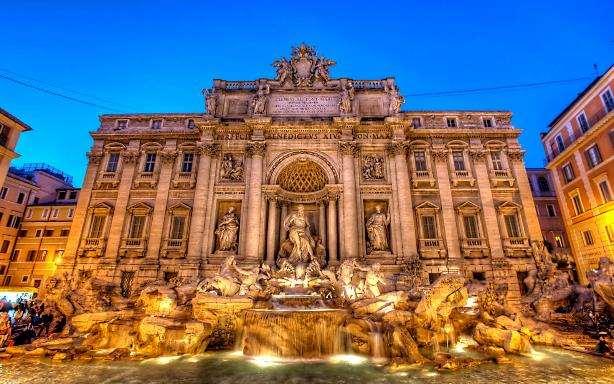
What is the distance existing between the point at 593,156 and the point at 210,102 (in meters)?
29.2

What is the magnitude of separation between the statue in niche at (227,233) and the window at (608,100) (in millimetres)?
27246

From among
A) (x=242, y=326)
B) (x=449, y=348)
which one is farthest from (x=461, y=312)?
(x=242, y=326)

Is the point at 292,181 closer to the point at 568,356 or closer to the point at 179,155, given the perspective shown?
the point at 179,155

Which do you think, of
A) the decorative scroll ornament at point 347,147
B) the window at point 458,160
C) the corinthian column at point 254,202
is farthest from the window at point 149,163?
the window at point 458,160

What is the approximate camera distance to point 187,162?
22766 mm

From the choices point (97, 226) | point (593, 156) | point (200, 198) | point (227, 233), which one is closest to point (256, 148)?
point (200, 198)

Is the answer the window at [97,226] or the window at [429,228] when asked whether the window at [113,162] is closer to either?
the window at [97,226]

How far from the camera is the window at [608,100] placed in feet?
70.9

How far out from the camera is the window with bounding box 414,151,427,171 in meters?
22.4

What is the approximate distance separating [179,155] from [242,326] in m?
14.7

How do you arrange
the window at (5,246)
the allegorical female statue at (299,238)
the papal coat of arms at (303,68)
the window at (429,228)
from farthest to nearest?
the window at (5,246) < the papal coat of arms at (303,68) < the window at (429,228) < the allegorical female statue at (299,238)

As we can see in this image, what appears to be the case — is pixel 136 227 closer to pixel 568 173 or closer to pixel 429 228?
pixel 429 228

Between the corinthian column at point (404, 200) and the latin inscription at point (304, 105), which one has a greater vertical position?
the latin inscription at point (304, 105)

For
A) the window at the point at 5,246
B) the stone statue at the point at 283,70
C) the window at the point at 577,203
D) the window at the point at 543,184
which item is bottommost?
the window at the point at 5,246
